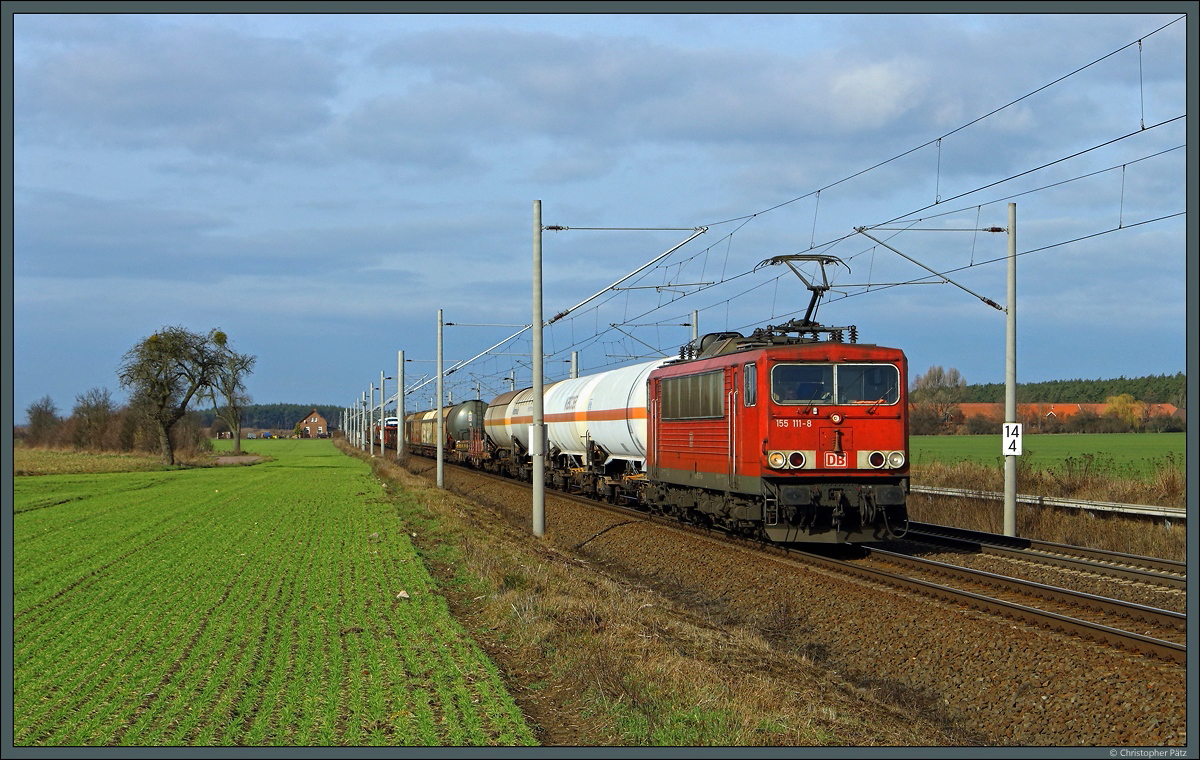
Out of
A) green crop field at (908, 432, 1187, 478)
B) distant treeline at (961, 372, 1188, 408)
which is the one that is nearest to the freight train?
green crop field at (908, 432, 1187, 478)

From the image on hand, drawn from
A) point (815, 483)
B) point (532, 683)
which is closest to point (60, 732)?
point (532, 683)

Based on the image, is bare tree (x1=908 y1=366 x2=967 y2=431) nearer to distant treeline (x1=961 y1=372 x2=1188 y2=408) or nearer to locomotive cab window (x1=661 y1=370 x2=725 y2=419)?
distant treeline (x1=961 y1=372 x2=1188 y2=408)

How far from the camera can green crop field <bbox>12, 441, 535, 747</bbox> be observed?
309 inches

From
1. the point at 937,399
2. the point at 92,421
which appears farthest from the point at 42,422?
the point at 937,399

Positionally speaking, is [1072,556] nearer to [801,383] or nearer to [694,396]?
[801,383]

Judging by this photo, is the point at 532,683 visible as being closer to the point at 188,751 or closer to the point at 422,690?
the point at 422,690

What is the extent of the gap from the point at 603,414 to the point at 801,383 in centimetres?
1119

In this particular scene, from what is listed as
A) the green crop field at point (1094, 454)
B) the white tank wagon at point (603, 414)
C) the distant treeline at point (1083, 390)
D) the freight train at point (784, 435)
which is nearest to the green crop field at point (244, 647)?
the freight train at point (784, 435)

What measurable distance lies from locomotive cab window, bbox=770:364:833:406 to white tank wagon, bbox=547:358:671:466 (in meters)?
6.78

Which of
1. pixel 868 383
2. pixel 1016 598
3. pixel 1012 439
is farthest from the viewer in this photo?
pixel 1012 439

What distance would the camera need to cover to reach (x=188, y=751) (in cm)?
668

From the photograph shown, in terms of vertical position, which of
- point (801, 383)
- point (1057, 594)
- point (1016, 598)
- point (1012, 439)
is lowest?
point (1016, 598)

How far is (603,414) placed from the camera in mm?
27844

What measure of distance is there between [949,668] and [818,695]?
242 centimetres
